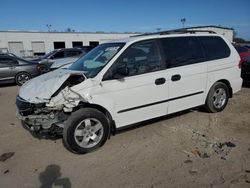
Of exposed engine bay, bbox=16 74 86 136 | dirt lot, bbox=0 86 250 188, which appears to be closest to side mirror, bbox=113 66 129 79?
exposed engine bay, bbox=16 74 86 136

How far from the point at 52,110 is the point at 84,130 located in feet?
2.06

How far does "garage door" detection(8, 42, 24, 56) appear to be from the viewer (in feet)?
127

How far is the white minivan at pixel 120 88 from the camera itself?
4.02 metres

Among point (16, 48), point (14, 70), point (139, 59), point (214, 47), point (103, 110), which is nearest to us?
point (103, 110)

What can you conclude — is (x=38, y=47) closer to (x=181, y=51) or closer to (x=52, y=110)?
(x=181, y=51)

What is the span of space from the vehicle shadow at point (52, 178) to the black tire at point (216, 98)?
3643mm

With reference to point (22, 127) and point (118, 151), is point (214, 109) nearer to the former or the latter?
point (118, 151)

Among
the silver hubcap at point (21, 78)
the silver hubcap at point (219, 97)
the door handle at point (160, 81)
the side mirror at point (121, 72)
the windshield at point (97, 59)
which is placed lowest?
the silver hubcap at point (21, 78)

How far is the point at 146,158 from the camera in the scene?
389 cm

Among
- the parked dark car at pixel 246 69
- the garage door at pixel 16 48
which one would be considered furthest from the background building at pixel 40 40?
the parked dark car at pixel 246 69

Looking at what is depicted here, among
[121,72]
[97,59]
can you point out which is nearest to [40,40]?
[97,59]

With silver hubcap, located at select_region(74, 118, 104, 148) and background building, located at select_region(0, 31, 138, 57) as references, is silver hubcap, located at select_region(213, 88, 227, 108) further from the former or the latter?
background building, located at select_region(0, 31, 138, 57)

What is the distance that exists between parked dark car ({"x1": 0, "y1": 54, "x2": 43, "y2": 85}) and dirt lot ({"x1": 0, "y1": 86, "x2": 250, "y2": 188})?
6.46 meters

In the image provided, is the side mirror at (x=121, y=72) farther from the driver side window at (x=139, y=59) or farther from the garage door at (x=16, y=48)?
the garage door at (x=16, y=48)
